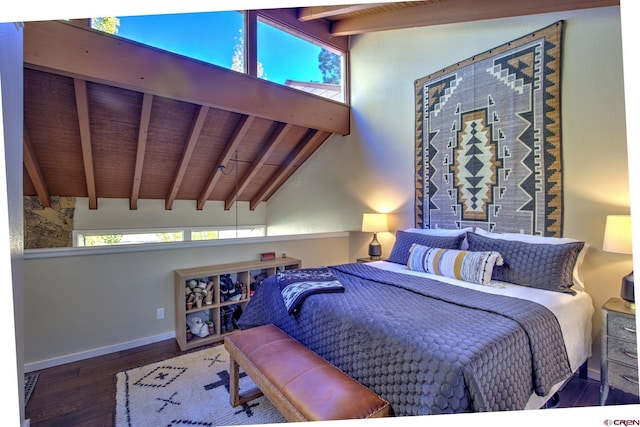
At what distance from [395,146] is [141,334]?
351cm

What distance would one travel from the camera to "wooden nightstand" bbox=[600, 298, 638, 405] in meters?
1.77

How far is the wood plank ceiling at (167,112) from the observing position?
2.63 m

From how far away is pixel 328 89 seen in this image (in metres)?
4.44

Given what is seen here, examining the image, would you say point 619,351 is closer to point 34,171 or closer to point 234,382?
point 234,382

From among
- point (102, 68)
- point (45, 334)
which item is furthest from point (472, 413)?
point (102, 68)

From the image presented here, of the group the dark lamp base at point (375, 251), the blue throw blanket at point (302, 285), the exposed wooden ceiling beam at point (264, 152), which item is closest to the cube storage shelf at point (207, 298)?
the blue throw blanket at point (302, 285)

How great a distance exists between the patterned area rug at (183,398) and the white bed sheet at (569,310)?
1741 millimetres

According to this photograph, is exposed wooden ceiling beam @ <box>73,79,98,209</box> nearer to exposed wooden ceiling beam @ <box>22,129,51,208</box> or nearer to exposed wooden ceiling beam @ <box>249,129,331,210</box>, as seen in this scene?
exposed wooden ceiling beam @ <box>22,129,51,208</box>

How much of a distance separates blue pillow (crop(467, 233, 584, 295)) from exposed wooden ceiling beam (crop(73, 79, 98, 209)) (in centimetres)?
417

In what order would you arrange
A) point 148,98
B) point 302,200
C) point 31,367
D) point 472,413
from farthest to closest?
1. point 302,200
2. point 148,98
3. point 31,367
4. point 472,413

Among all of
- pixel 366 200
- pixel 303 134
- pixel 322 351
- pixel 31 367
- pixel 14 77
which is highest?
pixel 303 134

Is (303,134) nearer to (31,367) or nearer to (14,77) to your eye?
(14,77)

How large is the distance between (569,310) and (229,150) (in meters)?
4.12

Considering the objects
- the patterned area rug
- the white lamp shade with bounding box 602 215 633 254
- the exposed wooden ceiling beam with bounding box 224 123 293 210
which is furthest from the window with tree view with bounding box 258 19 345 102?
the white lamp shade with bounding box 602 215 633 254
